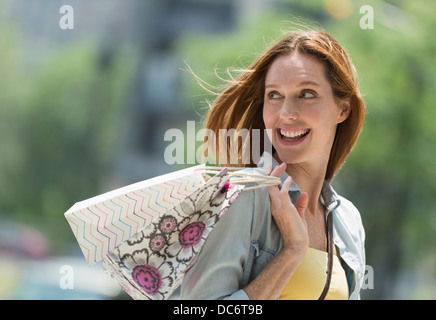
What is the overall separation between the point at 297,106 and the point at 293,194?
336 millimetres

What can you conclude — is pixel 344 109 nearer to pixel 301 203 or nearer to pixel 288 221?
pixel 301 203

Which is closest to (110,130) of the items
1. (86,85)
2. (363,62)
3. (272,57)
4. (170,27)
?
(86,85)

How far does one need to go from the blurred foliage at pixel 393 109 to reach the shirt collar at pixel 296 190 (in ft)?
18.0

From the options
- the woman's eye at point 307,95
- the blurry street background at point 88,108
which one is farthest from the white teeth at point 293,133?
the blurry street background at point 88,108

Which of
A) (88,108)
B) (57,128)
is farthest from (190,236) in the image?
(57,128)

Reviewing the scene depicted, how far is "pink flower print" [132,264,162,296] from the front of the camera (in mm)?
1853

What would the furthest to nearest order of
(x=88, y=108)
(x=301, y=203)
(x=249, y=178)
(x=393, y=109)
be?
1. (x=88, y=108)
2. (x=393, y=109)
3. (x=301, y=203)
4. (x=249, y=178)

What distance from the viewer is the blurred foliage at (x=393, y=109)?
809 cm

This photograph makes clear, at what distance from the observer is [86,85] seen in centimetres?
2072

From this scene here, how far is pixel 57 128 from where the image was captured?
20859mm

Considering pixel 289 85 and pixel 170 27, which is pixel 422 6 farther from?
pixel 170 27

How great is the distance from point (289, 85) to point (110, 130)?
19.5 meters

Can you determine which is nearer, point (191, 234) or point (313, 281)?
point (191, 234)

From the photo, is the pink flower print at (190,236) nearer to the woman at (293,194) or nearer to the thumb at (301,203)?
the woman at (293,194)
